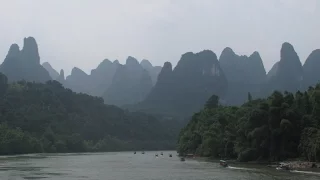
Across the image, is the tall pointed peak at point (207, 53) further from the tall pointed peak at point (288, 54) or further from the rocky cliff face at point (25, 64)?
the rocky cliff face at point (25, 64)

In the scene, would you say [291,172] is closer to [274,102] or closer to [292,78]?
[274,102]

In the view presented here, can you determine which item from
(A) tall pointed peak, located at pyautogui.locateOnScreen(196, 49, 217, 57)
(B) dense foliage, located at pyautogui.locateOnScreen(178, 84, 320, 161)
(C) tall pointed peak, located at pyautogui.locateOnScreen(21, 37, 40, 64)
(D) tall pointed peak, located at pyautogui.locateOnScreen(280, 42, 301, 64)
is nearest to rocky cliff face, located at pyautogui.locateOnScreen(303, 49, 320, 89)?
(D) tall pointed peak, located at pyautogui.locateOnScreen(280, 42, 301, 64)

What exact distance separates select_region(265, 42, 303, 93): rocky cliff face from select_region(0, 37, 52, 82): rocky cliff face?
90619 mm

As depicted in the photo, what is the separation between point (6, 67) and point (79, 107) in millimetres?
47795

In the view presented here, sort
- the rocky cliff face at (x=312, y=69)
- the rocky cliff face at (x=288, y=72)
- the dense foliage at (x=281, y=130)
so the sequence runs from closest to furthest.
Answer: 1. the dense foliage at (x=281, y=130)
2. the rocky cliff face at (x=288, y=72)
3. the rocky cliff face at (x=312, y=69)

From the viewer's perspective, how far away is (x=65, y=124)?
377 ft

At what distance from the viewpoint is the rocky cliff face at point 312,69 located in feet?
601

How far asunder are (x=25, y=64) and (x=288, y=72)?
4031 inches

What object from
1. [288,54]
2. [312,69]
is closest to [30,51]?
[288,54]

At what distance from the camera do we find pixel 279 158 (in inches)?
2031

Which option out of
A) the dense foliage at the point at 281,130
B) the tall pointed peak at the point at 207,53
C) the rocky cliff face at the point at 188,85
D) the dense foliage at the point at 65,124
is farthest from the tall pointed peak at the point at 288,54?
the dense foliage at the point at 281,130

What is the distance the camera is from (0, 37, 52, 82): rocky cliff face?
163625mm

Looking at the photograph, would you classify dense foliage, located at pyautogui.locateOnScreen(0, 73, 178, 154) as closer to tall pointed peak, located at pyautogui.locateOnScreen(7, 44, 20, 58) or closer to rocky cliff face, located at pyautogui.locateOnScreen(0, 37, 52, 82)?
rocky cliff face, located at pyautogui.locateOnScreen(0, 37, 52, 82)

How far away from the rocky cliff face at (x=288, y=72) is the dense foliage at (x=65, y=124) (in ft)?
167
